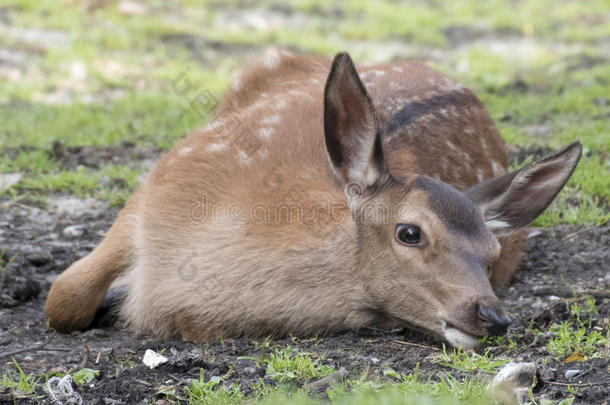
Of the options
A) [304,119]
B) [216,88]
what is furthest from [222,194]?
[216,88]

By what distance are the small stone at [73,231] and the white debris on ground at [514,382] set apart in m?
3.05

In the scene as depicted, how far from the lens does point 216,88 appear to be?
9.02 m

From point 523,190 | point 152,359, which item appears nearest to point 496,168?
point 523,190

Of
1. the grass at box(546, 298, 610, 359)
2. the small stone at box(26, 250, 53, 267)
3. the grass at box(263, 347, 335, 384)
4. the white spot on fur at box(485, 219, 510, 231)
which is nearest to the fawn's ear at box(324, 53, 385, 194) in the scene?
the white spot on fur at box(485, 219, 510, 231)

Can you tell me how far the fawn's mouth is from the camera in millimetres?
3761

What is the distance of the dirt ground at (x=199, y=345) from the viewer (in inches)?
142

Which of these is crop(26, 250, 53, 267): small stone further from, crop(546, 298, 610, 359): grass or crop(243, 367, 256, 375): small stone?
crop(546, 298, 610, 359): grass

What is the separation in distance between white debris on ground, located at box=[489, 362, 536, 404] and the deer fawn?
0.78 ft

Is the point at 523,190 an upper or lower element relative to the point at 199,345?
upper

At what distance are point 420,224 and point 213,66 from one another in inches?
256

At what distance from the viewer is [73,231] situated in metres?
5.68

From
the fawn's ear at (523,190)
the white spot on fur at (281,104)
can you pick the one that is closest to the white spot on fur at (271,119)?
the white spot on fur at (281,104)

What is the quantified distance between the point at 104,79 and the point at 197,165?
5133mm

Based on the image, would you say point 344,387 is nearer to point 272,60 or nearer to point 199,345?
point 199,345
